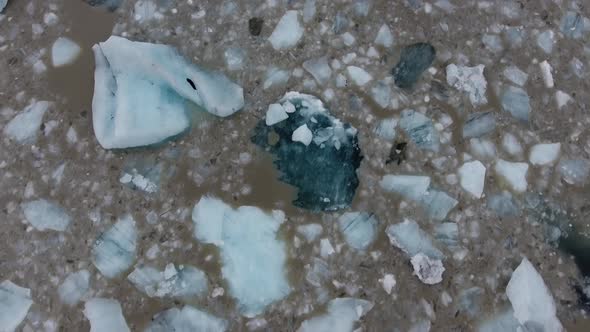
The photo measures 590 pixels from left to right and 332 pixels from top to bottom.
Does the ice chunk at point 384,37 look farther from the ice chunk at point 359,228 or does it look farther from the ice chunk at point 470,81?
the ice chunk at point 359,228

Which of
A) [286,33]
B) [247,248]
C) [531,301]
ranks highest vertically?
[286,33]

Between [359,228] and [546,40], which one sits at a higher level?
[546,40]

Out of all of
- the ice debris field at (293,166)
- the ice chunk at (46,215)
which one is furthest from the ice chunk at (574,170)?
the ice chunk at (46,215)

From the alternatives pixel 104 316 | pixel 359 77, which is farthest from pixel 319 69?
pixel 104 316

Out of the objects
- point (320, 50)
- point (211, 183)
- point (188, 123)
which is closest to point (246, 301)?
point (211, 183)

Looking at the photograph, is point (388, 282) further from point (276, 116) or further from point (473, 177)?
point (276, 116)

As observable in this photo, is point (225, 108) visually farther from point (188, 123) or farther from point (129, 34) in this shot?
point (129, 34)
